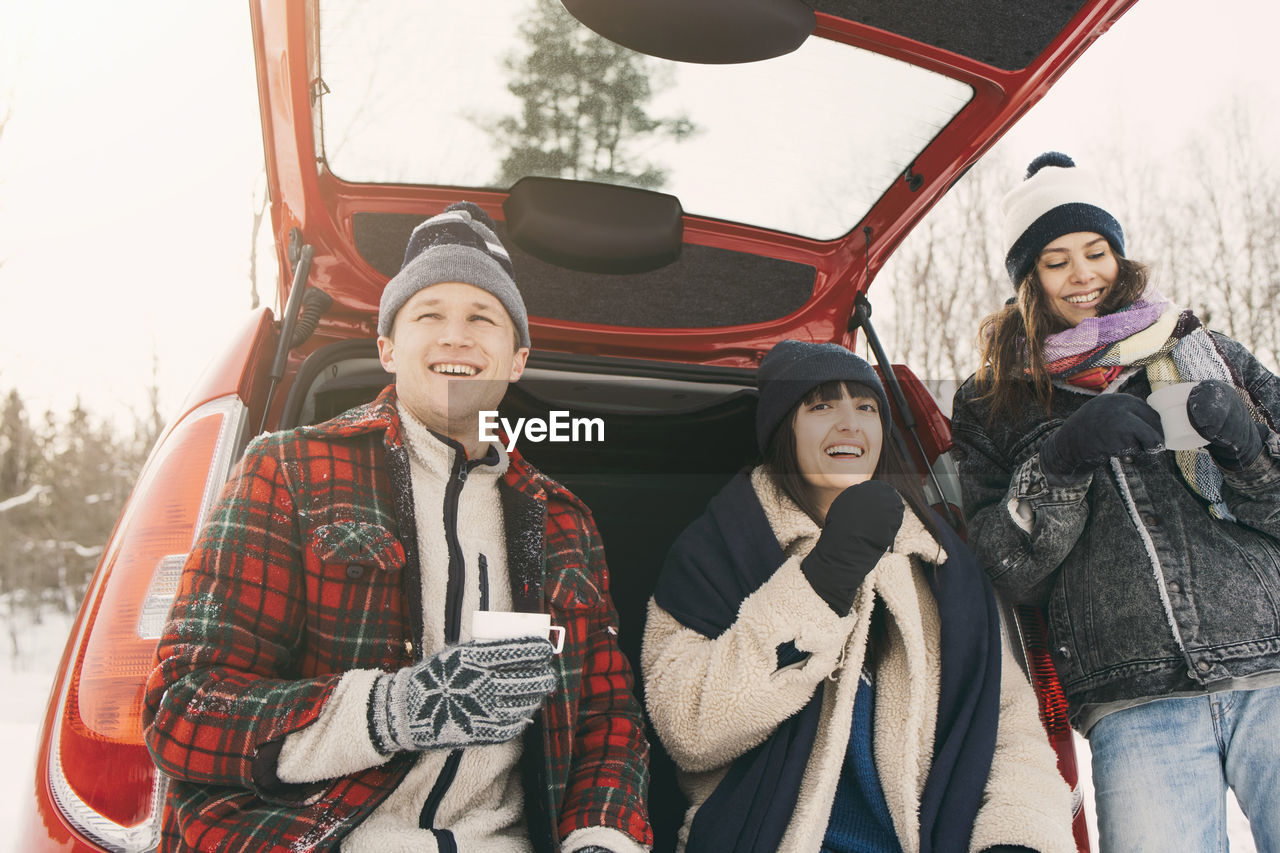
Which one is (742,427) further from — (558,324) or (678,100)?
(678,100)

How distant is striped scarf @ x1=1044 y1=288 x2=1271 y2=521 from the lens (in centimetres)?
160

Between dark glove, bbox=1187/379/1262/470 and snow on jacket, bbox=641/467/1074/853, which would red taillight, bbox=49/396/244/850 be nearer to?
snow on jacket, bbox=641/467/1074/853

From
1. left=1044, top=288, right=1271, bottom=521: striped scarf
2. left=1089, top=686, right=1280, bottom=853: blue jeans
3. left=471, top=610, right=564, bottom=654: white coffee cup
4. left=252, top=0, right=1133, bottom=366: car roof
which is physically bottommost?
left=1089, top=686, right=1280, bottom=853: blue jeans

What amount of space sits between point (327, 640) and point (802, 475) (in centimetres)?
103

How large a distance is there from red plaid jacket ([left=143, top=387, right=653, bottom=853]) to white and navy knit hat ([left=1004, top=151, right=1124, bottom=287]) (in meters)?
1.19

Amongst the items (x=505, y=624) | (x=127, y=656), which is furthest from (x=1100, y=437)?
(x=127, y=656)

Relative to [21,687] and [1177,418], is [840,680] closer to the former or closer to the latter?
[1177,418]

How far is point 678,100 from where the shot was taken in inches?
68.4

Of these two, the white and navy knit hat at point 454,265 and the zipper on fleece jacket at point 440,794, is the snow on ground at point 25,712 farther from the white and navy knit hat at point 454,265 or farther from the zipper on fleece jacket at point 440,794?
the white and navy knit hat at point 454,265

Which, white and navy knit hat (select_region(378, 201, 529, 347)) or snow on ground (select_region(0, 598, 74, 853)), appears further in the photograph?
snow on ground (select_region(0, 598, 74, 853))

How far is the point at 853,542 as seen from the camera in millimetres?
1382

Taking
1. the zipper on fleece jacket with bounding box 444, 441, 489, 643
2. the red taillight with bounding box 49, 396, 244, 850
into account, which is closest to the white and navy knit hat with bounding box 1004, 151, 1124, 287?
the zipper on fleece jacket with bounding box 444, 441, 489, 643

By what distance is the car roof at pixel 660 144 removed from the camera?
1.43m

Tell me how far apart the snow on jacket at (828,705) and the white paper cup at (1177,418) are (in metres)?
0.54
